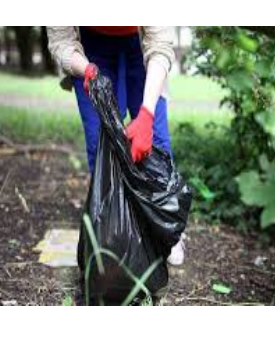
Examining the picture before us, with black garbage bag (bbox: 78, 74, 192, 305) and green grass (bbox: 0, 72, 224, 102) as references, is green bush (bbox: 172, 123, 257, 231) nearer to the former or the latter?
green grass (bbox: 0, 72, 224, 102)

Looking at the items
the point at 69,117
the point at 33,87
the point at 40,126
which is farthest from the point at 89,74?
the point at 33,87

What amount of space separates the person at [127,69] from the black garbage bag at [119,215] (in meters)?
0.07

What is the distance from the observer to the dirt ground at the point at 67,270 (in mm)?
3088

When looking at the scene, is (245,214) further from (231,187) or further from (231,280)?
(231,280)

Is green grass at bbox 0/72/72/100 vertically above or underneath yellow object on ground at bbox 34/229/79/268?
underneath

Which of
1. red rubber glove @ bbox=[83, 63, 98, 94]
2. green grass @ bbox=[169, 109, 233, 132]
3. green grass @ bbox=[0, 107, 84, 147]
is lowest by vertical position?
green grass @ bbox=[0, 107, 84, 147]

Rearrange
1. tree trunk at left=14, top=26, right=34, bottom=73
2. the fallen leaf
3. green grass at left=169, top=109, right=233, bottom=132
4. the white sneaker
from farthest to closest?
1. tree trunk at left=14, top=26, right=34, bottom=73
2. green grass at left=169, top=109, right=233, bottom=132
3. the white sneaker
4. the fallen leaf

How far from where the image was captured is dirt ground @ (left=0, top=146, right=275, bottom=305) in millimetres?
3088

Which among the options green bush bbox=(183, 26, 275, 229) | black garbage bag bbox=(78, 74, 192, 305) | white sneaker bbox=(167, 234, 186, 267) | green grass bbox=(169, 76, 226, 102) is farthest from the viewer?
green grass bbox=(169, 76, 226, 102)

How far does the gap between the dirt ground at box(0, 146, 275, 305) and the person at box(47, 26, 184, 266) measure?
0.82 ft

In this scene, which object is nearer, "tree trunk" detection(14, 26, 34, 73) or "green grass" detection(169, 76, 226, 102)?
"green grass" detection(169, 76, 226, 102)

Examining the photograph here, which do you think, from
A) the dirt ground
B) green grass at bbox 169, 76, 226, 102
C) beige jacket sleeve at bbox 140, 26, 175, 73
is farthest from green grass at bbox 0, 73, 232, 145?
beige jacket sleeve at bbox 140, 26, 175, 73
